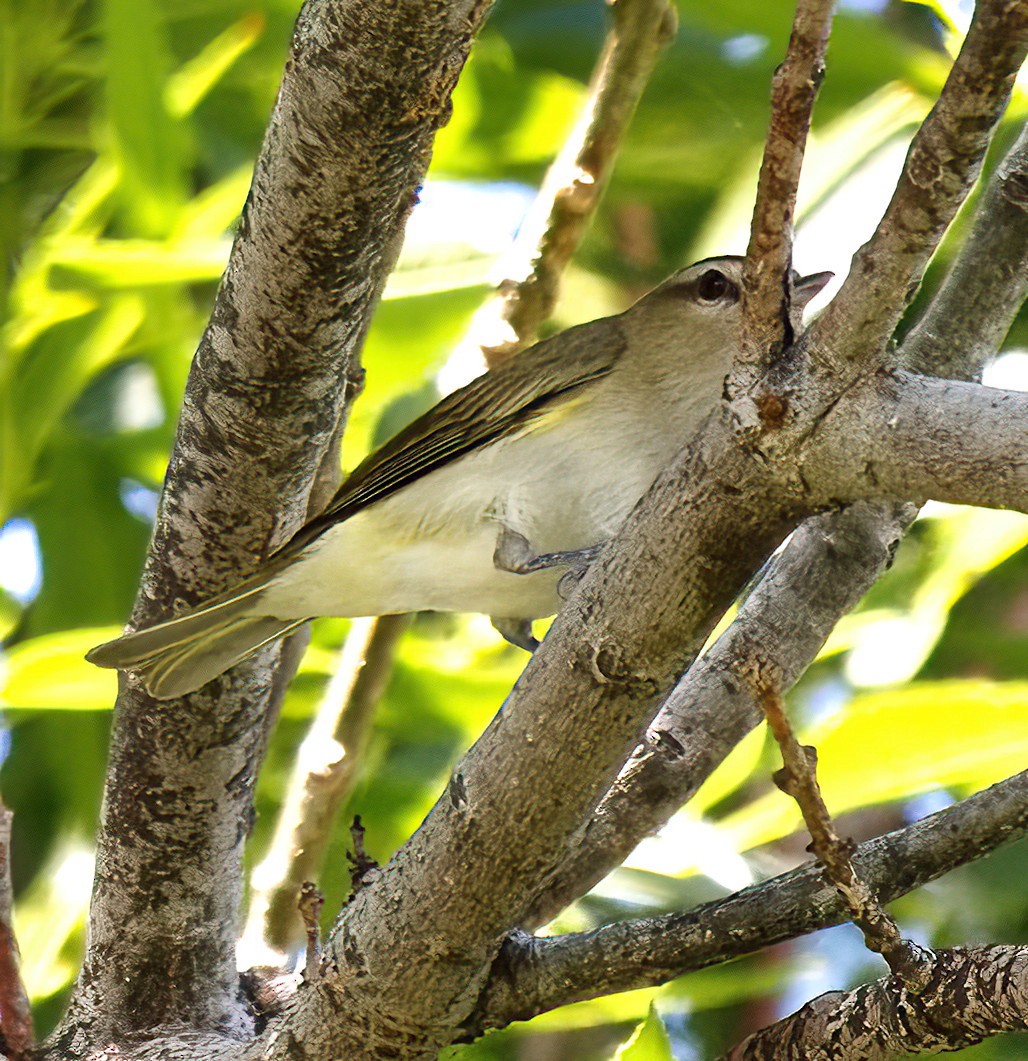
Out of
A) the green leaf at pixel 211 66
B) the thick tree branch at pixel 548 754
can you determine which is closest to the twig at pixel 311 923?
the thick tree branch at pixel 548 754

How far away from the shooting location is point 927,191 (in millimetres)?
1304

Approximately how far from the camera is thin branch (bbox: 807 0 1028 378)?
4.00 ft

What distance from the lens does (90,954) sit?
2.23 metres

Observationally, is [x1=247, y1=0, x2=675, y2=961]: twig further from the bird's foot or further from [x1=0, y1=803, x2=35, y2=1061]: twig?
[x1=0, y1=803, x2=35, y2=1061]: twig

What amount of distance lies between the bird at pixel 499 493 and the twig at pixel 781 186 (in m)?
0.76

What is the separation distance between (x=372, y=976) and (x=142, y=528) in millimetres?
1980

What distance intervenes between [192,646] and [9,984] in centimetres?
52

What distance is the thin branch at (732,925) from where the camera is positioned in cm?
167

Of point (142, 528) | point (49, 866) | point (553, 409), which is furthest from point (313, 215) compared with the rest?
point (49, 866)

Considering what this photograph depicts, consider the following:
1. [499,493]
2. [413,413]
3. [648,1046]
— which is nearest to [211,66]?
[413,413]

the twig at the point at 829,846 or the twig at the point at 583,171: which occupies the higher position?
the twig at the point at 583,171

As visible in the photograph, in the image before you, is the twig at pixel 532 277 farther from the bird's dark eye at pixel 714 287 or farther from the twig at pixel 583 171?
the bird's dark eye at pixel 714 287

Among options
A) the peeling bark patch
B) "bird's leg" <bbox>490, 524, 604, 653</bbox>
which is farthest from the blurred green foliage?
the peeling bark patch

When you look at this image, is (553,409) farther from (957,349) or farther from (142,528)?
(142,528)
